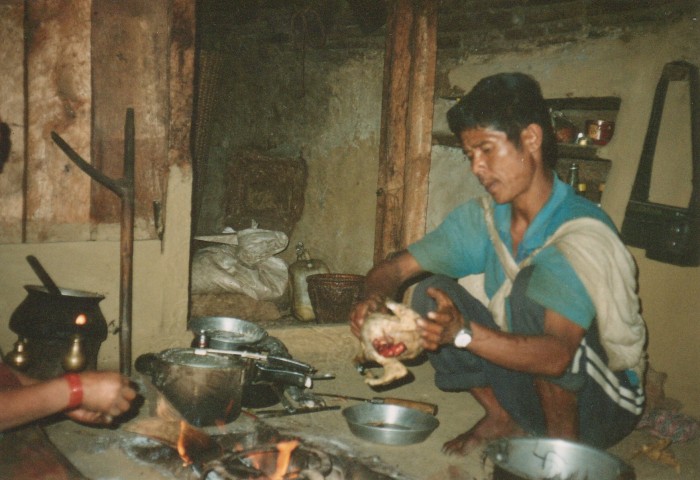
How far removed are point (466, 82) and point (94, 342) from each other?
3699 millimetres

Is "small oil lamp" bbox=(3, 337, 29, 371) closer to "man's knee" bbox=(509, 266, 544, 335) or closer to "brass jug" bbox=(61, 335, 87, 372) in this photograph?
"brass jug" bbox=(61, 335, 87, 372)

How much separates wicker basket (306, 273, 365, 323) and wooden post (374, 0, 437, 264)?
0.44m

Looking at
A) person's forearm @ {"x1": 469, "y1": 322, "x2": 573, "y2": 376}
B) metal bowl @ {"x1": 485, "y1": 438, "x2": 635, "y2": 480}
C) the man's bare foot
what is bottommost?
the man's bare foot

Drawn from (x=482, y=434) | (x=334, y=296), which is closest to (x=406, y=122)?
(x=334, y=296)

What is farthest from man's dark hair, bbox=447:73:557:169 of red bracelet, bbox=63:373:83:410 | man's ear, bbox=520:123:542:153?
red bracelet, bbox=63:373:83:410

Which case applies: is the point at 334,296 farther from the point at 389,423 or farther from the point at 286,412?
the point at 389,423

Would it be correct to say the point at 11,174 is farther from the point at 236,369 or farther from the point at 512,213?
the point at 512,213

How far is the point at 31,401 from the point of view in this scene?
2.22m

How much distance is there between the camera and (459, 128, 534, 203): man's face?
3.31 m

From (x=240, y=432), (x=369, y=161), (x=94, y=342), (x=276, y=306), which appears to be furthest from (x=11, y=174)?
(x=369, y=161)

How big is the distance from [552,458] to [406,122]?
353cm

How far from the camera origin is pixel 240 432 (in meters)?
3.51

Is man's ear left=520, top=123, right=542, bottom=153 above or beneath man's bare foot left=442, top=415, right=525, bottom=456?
above

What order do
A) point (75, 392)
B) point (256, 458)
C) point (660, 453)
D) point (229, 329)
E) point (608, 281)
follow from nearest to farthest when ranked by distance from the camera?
point (75, 392) → point (256, 458) → point (608, 281) → point (660, 453) → point (229, 329)
